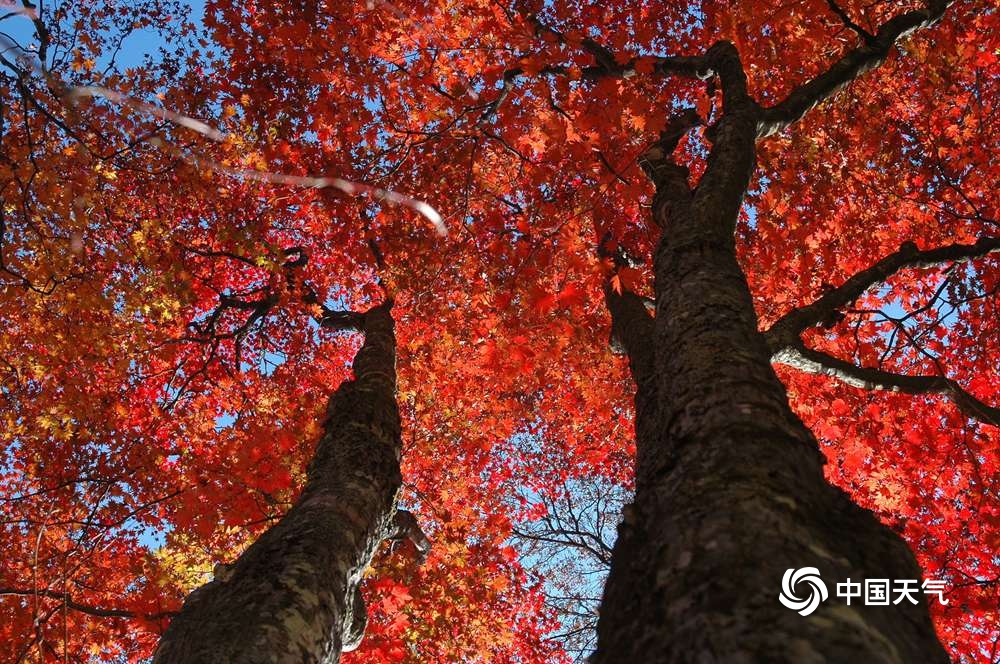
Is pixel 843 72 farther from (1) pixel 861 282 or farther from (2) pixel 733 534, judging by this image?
(2) pixel 733 534

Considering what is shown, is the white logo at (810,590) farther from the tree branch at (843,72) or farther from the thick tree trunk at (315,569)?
the tree branch at (843,72)

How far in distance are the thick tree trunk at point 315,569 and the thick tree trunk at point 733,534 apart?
5.51 ft

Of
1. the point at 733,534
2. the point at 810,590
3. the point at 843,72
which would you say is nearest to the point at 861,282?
the point at 843,72

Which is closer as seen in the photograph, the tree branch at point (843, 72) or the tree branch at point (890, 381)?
the tree branch at point (890, 381)

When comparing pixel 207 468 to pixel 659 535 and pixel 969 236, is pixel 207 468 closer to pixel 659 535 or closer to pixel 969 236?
pixel 659 535

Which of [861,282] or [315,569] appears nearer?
[315,569]

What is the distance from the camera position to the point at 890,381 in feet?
14.0

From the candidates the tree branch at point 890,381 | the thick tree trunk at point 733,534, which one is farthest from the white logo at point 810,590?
the tree branch at point 890,381

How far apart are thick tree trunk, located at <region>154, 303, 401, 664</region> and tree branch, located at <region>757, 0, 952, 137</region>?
433cm

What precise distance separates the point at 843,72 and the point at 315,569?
604 centimetres

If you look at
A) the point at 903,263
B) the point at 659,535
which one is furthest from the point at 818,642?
the point at 903,263

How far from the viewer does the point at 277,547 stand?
3203 mm

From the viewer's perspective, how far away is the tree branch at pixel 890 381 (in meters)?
4.18

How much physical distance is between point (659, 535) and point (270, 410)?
1017 cm
